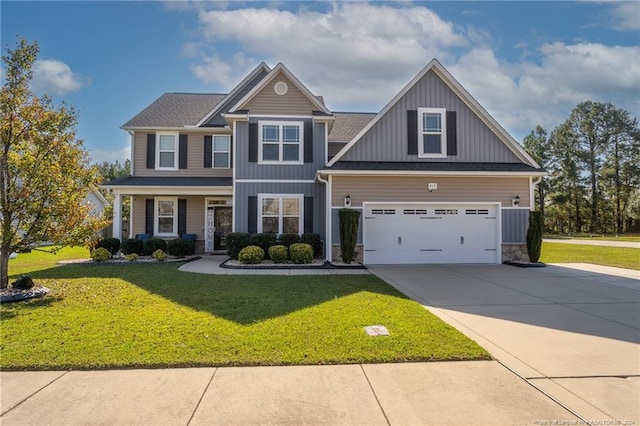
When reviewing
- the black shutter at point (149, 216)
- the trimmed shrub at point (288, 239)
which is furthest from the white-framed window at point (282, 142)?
the black shutter at point (149, 216)

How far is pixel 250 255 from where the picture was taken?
39.5ft

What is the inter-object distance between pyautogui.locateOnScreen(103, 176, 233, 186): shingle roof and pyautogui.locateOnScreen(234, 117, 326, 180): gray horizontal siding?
7.31 feet

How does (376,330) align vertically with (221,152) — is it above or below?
below

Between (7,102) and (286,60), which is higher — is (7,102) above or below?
below

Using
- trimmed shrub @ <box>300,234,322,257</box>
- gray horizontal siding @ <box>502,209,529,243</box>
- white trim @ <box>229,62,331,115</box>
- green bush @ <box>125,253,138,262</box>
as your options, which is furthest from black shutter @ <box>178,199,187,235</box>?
gray horizontal siding @ <box>502,209,529,243</box>

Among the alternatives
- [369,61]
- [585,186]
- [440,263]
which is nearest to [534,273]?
[440,263]

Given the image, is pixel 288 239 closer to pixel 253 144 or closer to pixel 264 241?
pixel 264 241

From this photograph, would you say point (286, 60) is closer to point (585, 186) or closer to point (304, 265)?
point (304, 265)

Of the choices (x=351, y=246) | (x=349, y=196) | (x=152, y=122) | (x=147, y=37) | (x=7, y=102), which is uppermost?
(x=147, y=37)

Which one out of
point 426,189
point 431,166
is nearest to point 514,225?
point 426,189

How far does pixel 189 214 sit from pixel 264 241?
217 inches

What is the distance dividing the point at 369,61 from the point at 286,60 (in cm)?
332

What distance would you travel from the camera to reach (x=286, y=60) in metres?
14.3

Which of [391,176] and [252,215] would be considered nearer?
[391,176]
